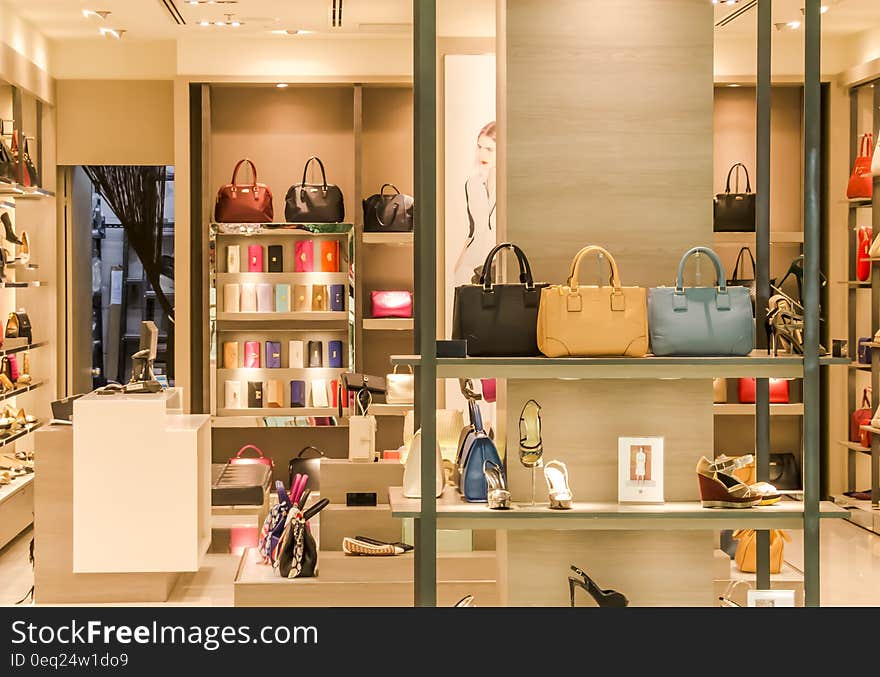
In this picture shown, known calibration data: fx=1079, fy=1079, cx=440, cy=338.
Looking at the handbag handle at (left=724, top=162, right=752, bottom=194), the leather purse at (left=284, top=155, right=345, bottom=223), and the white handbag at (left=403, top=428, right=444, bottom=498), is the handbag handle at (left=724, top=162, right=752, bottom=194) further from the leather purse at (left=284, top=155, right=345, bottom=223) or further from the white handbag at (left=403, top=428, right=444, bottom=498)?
the white handbag at (left=403, top=428, right=444, bottom=498)

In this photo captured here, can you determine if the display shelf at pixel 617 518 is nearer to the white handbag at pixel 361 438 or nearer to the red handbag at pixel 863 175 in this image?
the white handbag at pixel 361 438

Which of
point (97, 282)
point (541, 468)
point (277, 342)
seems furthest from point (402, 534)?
point (97, 282)

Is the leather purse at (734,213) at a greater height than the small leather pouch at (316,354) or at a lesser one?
greater

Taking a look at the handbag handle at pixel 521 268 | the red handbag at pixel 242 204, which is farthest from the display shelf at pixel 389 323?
the handbag handle at pixel 521 268

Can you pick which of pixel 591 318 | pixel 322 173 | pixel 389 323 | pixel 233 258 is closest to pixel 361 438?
pixel 591 318

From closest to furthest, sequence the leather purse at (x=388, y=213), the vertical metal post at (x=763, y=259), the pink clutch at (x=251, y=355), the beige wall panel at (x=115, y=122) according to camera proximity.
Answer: the vertical metal post at (x=763, y=259)
the leather purse at (x=388, y=213)
the pink clutch at (x=251, y=355)
the beige wall panel at (x=115, y=122)

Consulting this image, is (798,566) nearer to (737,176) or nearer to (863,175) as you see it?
(863,175)

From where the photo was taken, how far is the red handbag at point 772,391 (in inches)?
313

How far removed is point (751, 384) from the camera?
7984mm

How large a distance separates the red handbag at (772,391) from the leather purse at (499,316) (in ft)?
16.8

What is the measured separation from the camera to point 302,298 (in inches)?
310

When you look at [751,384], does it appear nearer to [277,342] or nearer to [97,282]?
[277,342]

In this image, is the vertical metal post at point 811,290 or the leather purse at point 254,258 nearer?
the vertical metal post at point 811,290

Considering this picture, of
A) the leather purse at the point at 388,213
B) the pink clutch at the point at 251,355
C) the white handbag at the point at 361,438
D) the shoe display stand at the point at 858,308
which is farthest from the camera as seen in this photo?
the pink clutch at the point at 251,355
